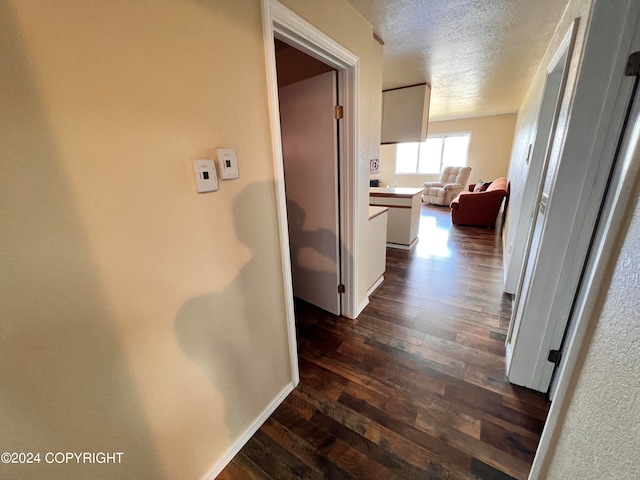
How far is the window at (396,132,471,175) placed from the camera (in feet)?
23.7

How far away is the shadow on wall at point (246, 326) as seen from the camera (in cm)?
99

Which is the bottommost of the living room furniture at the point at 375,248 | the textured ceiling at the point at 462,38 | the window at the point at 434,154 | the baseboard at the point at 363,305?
the baseboard at the point at 363,305

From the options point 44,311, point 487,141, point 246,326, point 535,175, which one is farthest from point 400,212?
point 487,141

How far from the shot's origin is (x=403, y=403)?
1.41 meters

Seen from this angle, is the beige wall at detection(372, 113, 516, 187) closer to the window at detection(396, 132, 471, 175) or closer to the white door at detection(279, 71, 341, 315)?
the window at detection(396, 132, 471, 175)

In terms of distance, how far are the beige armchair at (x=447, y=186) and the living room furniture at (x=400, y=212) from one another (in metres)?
3.44

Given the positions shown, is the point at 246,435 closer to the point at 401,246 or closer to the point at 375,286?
the point at 375,286

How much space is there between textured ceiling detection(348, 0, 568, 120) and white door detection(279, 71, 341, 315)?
59 cm

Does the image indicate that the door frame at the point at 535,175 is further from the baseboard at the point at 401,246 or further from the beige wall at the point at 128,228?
the beige wall at the point at 128,228

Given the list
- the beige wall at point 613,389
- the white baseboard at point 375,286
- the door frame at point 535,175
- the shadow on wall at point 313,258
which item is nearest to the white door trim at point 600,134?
the beige wall at point 613,389

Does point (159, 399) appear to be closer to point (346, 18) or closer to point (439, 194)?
point (346, 18)

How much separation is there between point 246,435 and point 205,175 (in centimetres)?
130

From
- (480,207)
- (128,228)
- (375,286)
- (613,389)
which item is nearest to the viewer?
(613,389)

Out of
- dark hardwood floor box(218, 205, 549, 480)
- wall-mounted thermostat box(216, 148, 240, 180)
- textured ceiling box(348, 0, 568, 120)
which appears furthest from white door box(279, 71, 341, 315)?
wall-mounted thermostat box(216, 148, 240, 180)
